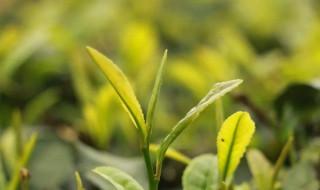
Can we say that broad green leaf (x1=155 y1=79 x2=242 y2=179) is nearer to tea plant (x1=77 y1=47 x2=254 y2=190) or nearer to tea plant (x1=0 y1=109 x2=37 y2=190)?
tea plant (x1=77 y1=47 x2=254 y2=190)

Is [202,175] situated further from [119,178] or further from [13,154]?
[13,154]

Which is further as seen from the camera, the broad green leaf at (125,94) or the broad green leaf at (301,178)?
the broad green leaf at (301,178)

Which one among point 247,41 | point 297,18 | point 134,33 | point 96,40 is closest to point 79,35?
point 96,40

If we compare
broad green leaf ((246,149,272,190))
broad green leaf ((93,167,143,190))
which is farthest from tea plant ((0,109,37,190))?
broad green leaf ((246,149,272,190))

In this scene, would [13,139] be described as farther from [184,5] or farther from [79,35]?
[184,5]

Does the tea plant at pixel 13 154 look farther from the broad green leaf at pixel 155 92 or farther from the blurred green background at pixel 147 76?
the broad green leaf at pixel 155 92

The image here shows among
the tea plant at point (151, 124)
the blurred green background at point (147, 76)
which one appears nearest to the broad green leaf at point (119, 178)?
the tea plant at point (151, 124)
